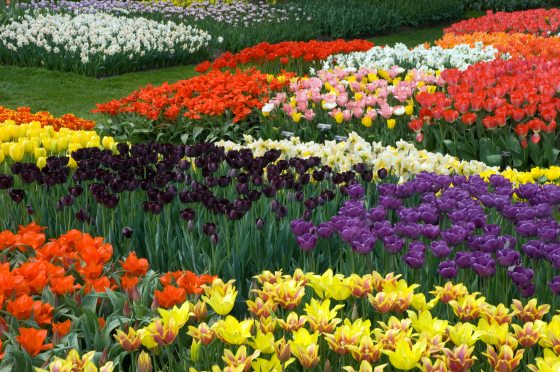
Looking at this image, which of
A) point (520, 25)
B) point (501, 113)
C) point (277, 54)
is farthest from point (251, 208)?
→ point (520, 25)

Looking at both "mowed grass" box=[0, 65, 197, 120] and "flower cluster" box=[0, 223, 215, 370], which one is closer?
"flower cluster" box=[0, 223, 215, 370]

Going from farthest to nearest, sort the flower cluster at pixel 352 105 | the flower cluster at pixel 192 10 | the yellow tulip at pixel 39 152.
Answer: the flower cluster at pixel 192 10 → the flower cluster at pixel 352 105 → the yellow tulip at pixel 39 152

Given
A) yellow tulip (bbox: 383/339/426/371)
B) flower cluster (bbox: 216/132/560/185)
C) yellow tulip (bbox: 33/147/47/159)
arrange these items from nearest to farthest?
1. yellow tulip (bbox: 383/339/426/371)
2. flower cluster (bbox: 216/132/560/185)
3. yellow tulip (bbox: 33/147/47/159)

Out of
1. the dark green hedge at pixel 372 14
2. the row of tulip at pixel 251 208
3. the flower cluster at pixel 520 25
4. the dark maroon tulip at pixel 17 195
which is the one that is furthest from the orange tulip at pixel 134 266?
the dark green hedge at pixel 372 14

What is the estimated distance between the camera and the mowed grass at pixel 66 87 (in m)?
11.3

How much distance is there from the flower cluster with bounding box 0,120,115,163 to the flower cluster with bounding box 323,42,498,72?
474 centimetres

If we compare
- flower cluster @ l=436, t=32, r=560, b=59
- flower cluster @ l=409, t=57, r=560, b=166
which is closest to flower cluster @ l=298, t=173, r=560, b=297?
flower cluster @ l=409, t=57, r=560, b=166

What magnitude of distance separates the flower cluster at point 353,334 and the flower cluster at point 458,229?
0.91 feet

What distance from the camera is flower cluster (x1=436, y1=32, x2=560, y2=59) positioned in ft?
37.0

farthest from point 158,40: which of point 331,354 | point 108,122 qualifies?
point 331,354

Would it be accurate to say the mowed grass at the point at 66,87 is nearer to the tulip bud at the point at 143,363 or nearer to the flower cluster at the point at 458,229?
the flower cluster at the point at 458,229

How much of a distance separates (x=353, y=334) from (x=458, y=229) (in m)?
1.09

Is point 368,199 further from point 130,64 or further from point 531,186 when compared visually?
point 130,64

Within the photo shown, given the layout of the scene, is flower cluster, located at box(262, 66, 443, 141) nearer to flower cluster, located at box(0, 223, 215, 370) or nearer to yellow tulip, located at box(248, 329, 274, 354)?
flower cluster, located at box(0, 223, 215, 370)
